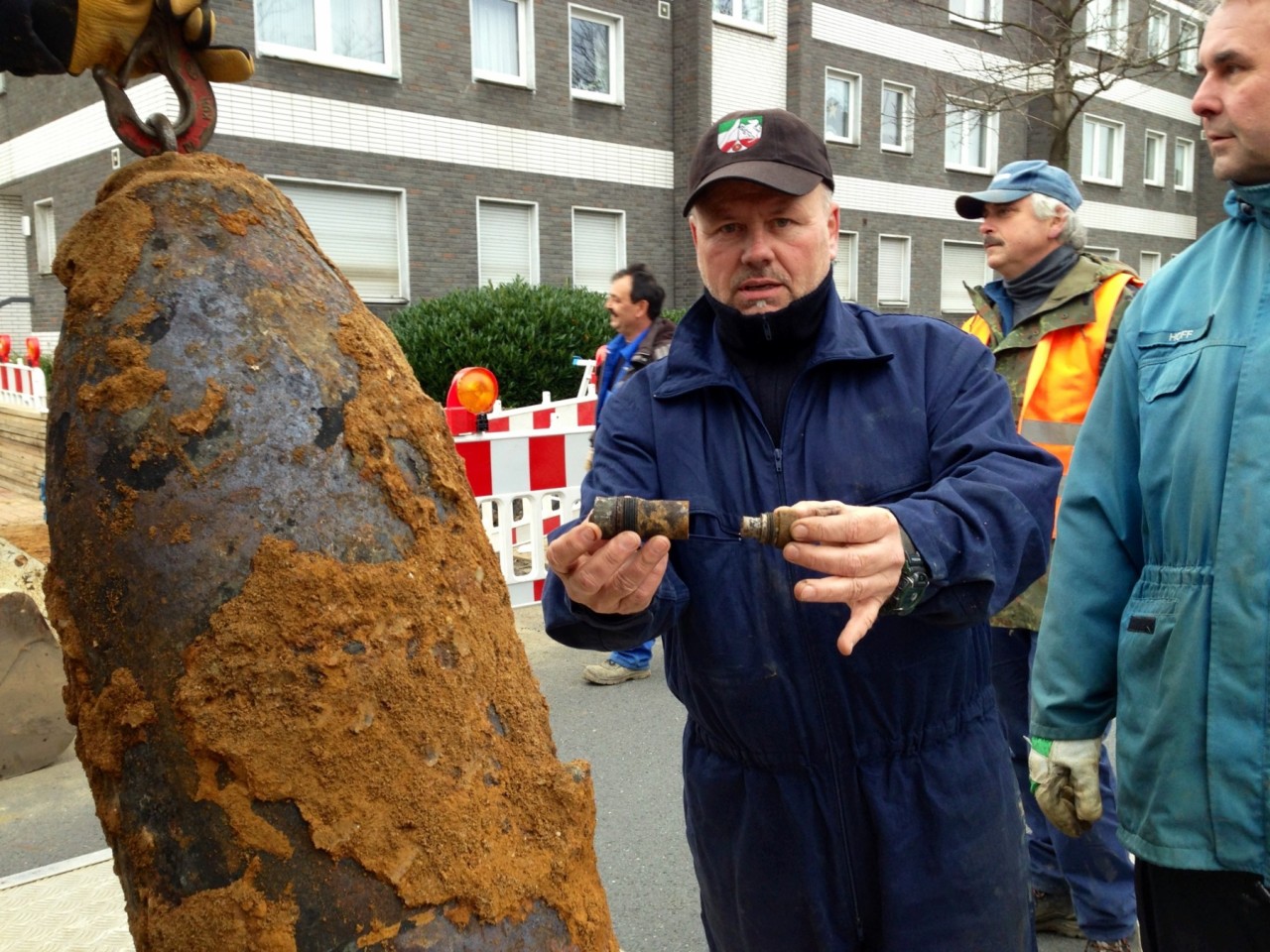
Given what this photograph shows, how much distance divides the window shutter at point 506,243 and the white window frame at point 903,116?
8.82m

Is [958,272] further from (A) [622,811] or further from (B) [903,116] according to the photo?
(A) [622,811]

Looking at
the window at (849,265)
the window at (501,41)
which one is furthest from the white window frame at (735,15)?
the window at (849,265)

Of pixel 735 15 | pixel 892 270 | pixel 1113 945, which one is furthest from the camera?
pixel 892 270

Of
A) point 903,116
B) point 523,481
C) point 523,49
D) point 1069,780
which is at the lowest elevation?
point 1069,780

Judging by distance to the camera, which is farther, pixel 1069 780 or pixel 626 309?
pixel 626 309

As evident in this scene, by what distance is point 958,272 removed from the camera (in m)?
23.9

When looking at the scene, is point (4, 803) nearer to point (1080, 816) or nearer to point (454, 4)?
point (1080, 816)

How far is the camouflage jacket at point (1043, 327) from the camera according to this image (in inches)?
129

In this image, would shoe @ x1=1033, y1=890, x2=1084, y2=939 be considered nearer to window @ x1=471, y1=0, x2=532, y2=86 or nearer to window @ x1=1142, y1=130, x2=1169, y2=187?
window @ x1=471, y1=0, x2=532, y2=86

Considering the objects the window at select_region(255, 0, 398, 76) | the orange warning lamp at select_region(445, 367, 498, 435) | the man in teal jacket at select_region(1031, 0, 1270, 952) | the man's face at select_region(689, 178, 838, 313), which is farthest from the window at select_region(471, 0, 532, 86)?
the man in teal jacket at select_region(1031, 0, 1270, 952)

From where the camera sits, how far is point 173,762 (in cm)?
130

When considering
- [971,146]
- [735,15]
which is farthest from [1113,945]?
[971,146]

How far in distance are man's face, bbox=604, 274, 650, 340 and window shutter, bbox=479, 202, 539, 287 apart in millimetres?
10505

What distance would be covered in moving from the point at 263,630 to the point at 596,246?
17264 millimetres
